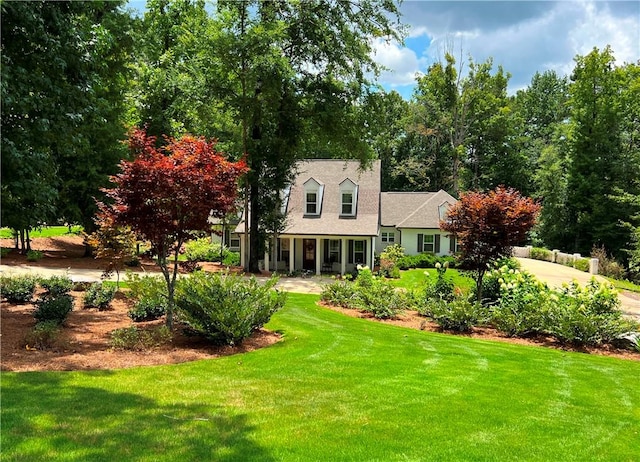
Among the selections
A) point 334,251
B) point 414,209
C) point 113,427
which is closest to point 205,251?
point 334,251

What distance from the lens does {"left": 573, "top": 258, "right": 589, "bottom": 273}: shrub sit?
96.3 feet

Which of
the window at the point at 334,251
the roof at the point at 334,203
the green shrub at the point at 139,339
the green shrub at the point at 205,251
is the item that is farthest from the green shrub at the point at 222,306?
the window at the point at 334,251

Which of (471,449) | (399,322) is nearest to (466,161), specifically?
(399,322)

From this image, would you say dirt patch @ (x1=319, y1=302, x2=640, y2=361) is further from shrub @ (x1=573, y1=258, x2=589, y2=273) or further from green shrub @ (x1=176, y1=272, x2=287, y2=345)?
shrub @ (x1=573, y1=258, x2=589, y2=273)

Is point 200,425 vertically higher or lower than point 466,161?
lower

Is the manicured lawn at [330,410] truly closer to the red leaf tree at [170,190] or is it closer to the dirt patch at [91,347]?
the dirt patch at [91,347]

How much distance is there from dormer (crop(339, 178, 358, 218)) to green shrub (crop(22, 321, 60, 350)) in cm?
2051

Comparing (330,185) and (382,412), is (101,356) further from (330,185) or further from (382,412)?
(330,185)

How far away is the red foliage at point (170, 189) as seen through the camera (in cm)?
811

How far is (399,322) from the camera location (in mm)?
12172

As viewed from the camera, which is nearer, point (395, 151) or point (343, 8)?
point (343, 8)

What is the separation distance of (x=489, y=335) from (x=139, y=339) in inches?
313

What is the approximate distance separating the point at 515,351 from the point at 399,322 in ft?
11.1

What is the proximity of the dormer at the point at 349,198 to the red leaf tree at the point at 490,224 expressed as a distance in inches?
554
